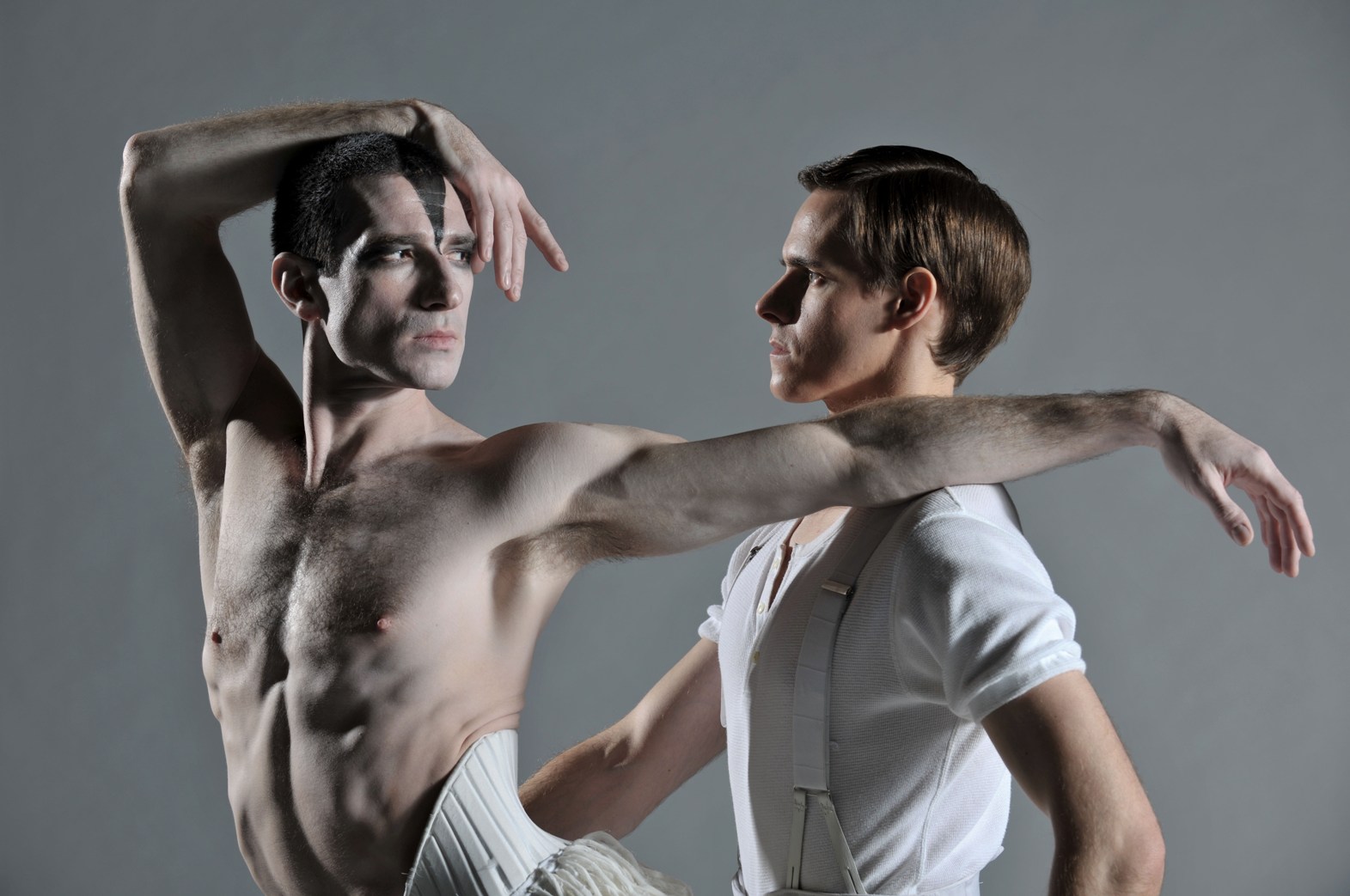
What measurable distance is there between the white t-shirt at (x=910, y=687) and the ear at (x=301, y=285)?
2.30 ft

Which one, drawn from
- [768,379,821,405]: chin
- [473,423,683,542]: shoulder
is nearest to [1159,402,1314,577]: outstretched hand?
[768,379,821,405]: chin

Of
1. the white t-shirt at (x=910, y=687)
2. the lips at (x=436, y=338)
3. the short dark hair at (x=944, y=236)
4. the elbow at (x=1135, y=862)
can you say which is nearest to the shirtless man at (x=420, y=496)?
the lips at (x=436, y=338)

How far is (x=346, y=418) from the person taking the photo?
67.9 inches

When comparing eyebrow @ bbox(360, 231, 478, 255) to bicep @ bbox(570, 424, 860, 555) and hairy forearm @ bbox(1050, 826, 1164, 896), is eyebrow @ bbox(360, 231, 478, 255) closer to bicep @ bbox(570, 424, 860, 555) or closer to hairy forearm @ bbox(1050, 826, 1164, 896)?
bicep @ bbox(570, 424, 860, 555)

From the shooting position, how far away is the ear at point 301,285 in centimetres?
168

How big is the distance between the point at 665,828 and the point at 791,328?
66.0 inches

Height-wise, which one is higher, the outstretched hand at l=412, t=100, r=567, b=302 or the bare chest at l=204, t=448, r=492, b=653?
the outstretched hand at l=412, t=100, r=567, b=302

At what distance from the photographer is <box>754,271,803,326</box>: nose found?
6.10 ft

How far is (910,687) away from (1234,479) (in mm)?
444

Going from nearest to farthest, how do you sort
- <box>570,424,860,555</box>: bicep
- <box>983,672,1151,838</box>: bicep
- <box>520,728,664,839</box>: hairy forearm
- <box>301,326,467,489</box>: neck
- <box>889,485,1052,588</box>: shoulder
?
<box>983,672,1151,838</box>: bicep, <box>889,485,1052,588</box>: shoulder, <box>570,424,860,555</box>: bicep, <box>301,326,467,489</box>: neck, <box>520,728,664,839</box>: hairy forearm

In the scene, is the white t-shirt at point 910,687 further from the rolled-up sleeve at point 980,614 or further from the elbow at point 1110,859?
the elbow at point 1110,859

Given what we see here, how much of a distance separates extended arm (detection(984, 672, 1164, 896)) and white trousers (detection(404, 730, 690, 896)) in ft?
1.82

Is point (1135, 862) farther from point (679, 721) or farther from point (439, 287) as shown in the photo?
point (439, 287)

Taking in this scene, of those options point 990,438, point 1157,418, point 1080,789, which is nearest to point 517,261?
point 990,438
